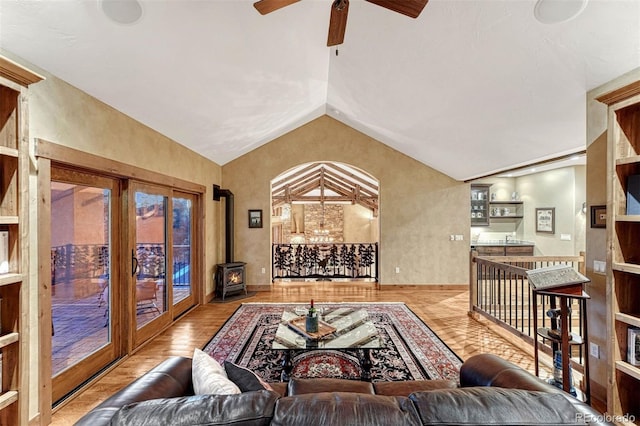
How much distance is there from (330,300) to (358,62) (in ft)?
12.6

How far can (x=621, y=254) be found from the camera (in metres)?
2.06

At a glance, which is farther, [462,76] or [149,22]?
[462,76]

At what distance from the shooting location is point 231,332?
3.87 meters

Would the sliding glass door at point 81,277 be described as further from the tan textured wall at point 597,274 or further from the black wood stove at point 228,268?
the tan textured wall at point 597,274

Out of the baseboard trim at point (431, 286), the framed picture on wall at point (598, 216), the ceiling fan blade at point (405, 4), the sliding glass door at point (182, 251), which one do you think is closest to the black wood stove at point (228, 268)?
the sliding glass door at point (182, 251)

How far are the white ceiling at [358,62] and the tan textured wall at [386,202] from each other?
1566 mm

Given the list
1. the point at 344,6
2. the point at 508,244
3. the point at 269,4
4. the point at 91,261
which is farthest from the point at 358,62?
the point at 508,244

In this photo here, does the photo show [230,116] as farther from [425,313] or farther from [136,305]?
[425,313]

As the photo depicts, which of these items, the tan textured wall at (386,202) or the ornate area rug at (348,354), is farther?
the tan textured wall at (386,202)

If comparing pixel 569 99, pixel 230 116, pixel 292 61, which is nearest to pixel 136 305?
pixel 230 116

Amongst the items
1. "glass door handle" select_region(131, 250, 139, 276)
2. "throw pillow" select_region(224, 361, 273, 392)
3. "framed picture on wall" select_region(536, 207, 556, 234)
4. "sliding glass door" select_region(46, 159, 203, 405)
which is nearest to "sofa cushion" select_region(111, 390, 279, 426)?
"throw pillow" select_region(224, 361, 273, 392)

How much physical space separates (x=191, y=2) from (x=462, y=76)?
254 centimetres

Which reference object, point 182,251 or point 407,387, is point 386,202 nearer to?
point 182,251

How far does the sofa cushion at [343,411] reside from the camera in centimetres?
100
